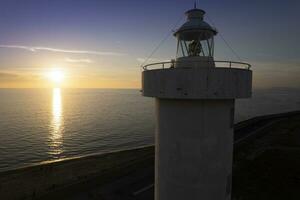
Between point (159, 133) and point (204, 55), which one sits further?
point (204, 55)

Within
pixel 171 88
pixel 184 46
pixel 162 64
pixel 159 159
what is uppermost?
pixel 184 46

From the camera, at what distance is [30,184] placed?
17.6 m

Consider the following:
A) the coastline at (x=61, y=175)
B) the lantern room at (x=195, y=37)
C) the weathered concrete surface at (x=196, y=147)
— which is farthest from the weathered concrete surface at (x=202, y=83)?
the coastline at (x=61, y=175)

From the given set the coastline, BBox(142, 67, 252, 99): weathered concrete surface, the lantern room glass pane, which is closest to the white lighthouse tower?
BBox(142, 67, 252, 99): weathered concrete surface

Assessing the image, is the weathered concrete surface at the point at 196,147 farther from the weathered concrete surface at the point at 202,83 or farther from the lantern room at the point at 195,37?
the lantern room at the point at 195,37

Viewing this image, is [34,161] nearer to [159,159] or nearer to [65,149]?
[65,149]

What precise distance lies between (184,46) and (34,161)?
26556 mm

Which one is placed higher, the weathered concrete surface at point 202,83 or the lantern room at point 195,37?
the lantern room at point 195,37

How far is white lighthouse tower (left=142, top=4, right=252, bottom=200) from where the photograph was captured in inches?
181

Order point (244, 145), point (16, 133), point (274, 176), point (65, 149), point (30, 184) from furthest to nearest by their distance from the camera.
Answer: point (16, 133), point (65, 149), point (244, 145), point (30, 184), point (274, 176)

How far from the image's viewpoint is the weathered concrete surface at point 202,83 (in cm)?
454

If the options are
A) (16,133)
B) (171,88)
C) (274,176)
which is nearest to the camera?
(171,88)

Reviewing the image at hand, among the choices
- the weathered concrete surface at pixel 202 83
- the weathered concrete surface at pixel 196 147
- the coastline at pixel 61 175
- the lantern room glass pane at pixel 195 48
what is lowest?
the coastline at pixel 61 175

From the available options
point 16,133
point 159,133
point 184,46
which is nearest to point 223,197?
point 159,133
